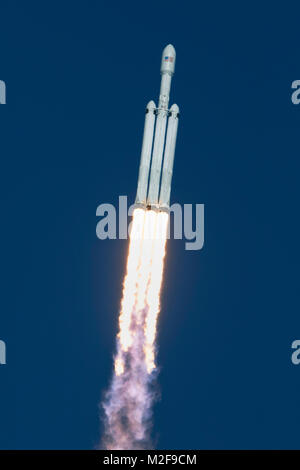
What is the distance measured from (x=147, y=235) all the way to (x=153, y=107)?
8.42 m

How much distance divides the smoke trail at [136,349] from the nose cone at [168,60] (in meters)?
11.0

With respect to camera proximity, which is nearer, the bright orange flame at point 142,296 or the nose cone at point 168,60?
the nose cone at point 168,60

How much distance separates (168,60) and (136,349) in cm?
1934

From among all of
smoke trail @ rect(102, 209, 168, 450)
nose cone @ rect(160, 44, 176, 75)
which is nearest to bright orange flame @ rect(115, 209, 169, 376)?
smoke trail @ rect(102, 209, 168, 450)

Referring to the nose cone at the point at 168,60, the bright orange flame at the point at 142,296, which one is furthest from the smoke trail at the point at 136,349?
the nose cone at the point at 168,60

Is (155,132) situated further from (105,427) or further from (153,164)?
(105,427)

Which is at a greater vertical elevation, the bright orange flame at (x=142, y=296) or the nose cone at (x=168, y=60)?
the nose cone at (x=168, y=60)

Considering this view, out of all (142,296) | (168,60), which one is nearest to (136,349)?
(142,296)

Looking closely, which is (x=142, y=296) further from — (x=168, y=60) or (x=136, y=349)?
(x=168, y=60)

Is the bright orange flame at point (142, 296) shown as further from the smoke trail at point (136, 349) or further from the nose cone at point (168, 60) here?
the nose cone at point (168, 60)

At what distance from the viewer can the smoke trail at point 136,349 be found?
101 m

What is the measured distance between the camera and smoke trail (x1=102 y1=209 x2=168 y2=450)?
100625 mm

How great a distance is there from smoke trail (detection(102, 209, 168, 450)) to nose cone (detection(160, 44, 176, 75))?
11.0 metres
